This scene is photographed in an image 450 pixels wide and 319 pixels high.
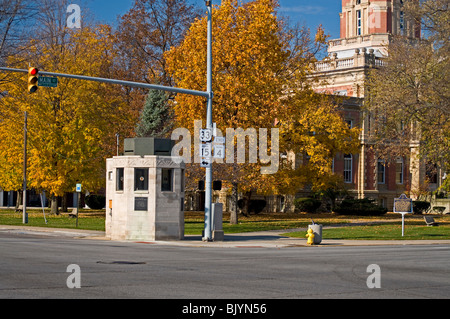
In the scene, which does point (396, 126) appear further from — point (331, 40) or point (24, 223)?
point (331, 40)

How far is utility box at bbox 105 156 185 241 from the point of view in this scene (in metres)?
29.0

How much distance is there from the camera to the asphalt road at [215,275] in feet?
38.0

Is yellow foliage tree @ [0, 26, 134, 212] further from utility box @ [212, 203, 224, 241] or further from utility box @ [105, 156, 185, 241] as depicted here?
utility box @ [212, 203, 224, 241]

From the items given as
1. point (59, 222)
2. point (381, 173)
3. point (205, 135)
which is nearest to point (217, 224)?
Answer: point (205, 135)

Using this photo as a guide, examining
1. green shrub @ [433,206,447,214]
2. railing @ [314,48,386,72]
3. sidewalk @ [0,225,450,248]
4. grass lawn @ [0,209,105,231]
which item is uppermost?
railing @ [314,48,386,72]

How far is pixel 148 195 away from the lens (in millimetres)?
28953

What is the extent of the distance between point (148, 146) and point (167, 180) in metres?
1.72

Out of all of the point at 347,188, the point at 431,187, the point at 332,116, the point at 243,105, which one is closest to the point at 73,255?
the point at 243,105

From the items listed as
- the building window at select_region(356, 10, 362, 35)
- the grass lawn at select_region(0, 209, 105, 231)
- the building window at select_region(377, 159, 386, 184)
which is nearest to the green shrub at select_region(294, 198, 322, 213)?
the building window at select_region(377, 159, 386, 184)

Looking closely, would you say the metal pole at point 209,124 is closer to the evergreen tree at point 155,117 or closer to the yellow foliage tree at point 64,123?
the evergreen tree at point 155,117

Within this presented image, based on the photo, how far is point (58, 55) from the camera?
172 feet

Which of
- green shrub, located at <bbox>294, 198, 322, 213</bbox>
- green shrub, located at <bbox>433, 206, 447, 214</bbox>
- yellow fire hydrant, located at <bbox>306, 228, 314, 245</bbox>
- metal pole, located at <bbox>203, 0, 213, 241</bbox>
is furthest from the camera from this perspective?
green shrub, located at <bbox>433, 206, 447, 214</bbox>

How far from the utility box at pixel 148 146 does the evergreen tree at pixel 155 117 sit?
18324 millimetres

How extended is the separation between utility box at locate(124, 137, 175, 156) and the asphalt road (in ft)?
27.8
